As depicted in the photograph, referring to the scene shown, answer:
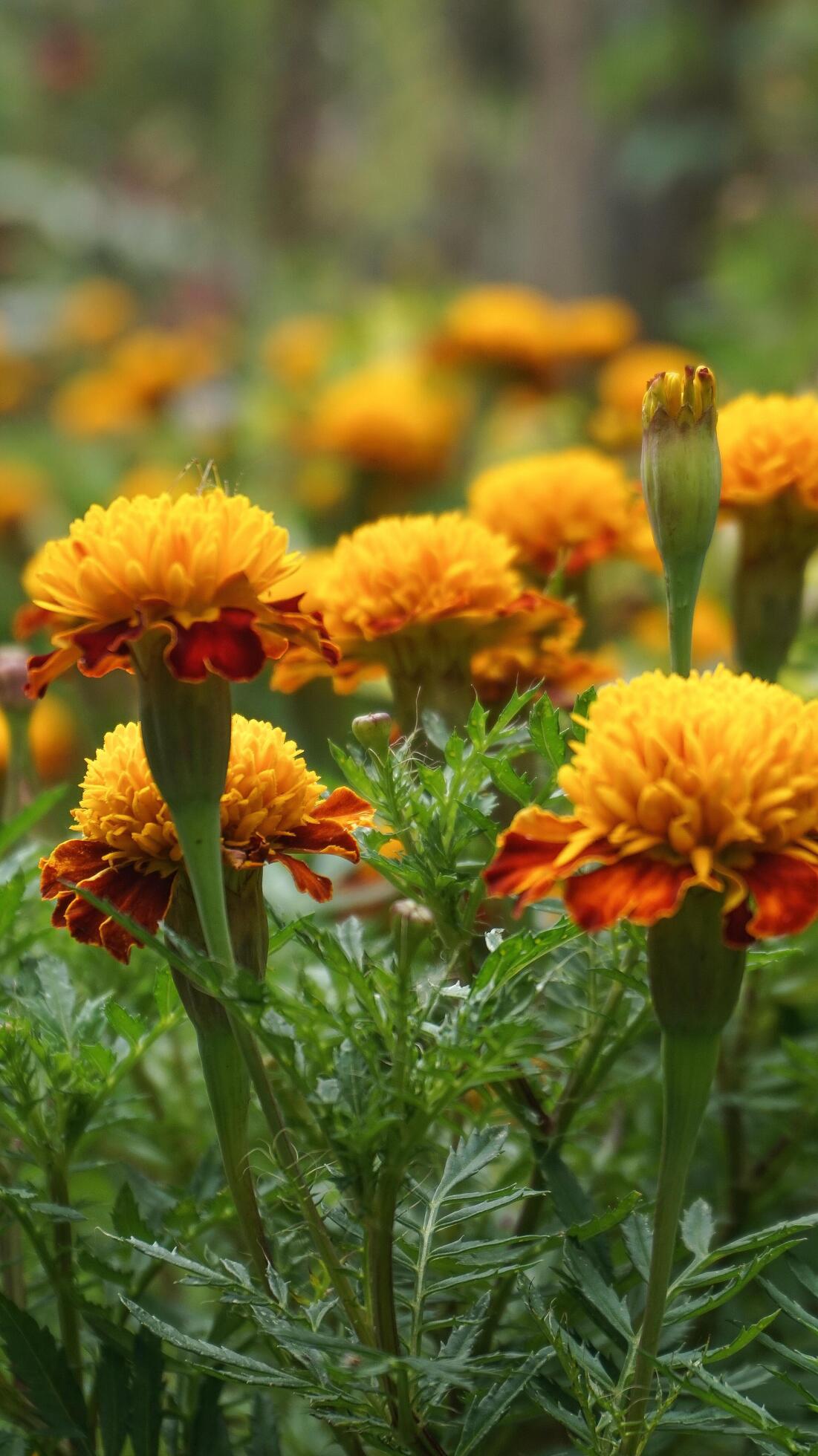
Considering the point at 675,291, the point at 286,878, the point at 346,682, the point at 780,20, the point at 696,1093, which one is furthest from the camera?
the point at 675,291

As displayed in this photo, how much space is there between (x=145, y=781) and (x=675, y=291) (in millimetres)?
3463

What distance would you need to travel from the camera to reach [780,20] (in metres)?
3.19

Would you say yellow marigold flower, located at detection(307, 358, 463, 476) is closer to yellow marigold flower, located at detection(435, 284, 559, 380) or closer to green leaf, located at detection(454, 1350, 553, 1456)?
yellow marigold flower, located at detection(435, 284, 559, 380)

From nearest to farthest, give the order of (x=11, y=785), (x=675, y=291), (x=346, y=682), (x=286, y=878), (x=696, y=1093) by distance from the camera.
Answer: (x=696, y=1093), (x=346, y=682), (x=11, y=785), (x=286, y=878), (x=675, y=291)

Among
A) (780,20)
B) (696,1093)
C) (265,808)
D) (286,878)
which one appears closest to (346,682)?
(265,808)

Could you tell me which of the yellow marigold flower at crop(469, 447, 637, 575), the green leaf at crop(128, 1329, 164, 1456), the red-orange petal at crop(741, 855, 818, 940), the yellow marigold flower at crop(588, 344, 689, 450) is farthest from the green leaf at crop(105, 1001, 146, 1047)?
the yellow marigold flower at crop(588, 344, 689, 450)

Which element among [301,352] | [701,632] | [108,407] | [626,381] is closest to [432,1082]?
[701,632]

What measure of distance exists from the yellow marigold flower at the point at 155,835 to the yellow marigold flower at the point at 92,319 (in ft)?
9.99

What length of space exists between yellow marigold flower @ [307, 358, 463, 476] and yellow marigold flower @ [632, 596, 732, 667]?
17.8 inches

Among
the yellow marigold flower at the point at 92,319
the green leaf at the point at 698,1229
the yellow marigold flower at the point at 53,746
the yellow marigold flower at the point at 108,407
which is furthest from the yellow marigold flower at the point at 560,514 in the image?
the yellow marigold flower at the point at 92,319

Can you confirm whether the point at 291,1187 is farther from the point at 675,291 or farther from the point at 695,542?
the point at 675,291

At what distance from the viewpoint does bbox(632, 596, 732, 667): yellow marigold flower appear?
1.16 meters

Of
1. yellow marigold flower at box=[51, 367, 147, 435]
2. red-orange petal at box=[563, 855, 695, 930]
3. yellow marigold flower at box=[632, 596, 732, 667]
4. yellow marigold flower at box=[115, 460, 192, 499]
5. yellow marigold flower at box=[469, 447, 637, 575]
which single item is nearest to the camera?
red-orange petal at box=[563, 855, 695, 930]

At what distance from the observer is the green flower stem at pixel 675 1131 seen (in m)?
0.42
